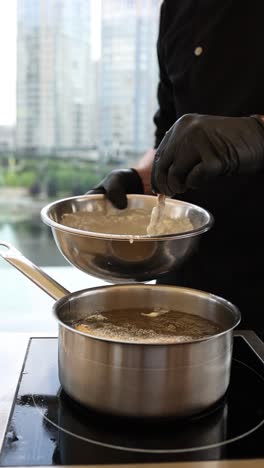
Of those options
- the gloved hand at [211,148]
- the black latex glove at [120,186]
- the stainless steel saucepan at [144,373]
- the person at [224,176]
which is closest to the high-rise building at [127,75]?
the person at [224,176]

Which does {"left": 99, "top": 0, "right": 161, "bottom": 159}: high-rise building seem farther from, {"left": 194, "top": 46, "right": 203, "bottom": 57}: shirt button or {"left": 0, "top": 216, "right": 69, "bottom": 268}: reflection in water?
{"left": 194, "top": 46, "right": 203, "bottom": 57}: shirt button

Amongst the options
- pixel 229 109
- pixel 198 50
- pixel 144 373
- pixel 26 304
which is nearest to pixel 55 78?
pixel 26 304

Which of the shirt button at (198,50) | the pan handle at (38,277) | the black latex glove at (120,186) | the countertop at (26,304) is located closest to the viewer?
the pan handle at (38,277)

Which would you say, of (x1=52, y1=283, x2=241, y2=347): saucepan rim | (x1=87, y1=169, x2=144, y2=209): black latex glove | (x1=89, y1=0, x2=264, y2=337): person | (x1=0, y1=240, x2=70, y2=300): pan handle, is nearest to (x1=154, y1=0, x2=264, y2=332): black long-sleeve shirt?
(x1=89, y1=0, x2=264, y2=337): person

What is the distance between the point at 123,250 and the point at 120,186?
0.29m

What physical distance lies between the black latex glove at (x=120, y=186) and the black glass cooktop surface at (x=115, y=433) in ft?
1.46

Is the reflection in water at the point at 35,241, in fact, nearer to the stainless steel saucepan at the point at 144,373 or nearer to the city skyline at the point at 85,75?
the city skyline at the point at 85,75

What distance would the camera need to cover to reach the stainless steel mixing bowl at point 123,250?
36.5 inches

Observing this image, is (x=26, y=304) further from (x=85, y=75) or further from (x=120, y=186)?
(x=120, y=186)

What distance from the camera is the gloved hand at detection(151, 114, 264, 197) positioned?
2.98ft

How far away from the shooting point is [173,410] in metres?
0.70

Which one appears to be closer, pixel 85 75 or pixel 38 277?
pixel 38 277

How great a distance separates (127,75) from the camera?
2.29 m

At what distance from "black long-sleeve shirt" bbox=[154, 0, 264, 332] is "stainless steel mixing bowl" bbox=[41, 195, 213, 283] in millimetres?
192
